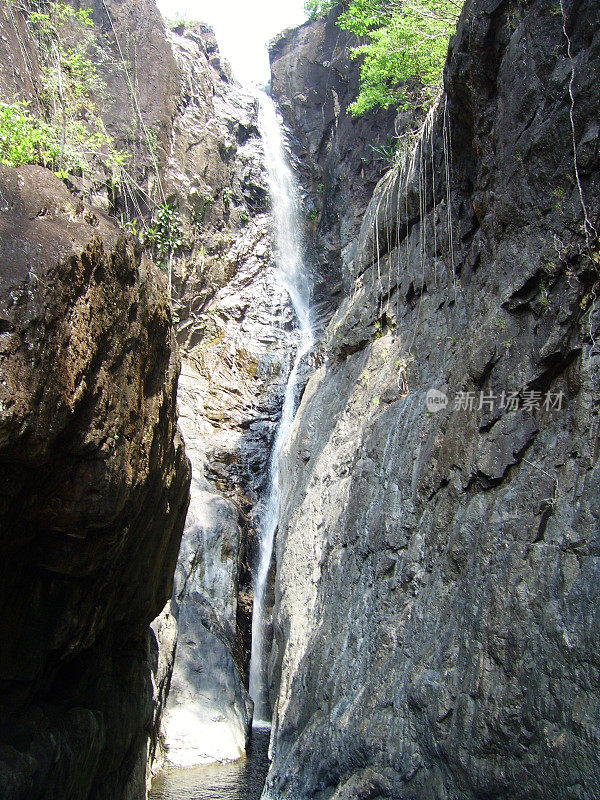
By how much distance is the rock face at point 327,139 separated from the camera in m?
19.0

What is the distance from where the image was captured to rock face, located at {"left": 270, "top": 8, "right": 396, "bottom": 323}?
19.0 meters

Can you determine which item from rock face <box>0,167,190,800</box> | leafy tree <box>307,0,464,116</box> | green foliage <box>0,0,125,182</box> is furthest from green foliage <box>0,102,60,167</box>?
leafy tree <box>307,0,464,116</box>

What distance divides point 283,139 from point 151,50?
6.48 metres

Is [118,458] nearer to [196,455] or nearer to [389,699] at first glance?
[389,699]

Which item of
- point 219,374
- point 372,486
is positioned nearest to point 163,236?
point 219,374

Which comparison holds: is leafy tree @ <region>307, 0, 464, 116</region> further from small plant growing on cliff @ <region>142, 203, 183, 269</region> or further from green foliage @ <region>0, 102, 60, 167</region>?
green foliage @ <region>0, 102, 60, 167</region>

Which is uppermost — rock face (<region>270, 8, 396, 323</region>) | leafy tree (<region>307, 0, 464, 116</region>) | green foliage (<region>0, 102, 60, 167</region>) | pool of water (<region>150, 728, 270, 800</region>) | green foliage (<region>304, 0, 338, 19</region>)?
green foliage (<region>304, 0, 338, 19</region>)

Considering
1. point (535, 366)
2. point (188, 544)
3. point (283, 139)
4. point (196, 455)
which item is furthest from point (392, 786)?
point (283, 139)

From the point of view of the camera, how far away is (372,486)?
7.86 metres

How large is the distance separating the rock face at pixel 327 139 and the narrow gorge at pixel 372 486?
6454 millimetres

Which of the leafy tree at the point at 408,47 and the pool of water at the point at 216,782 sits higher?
the leafy tree at the point at 408,47

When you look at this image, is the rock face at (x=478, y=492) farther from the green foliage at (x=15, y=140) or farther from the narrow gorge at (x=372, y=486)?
the green foliage at (x=15, y=140)

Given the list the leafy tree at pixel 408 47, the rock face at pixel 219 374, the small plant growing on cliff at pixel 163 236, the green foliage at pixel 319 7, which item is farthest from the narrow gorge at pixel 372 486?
the green foliage at pixel 319 7

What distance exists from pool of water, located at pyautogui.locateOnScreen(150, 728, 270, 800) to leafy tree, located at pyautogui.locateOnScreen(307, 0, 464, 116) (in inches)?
488
